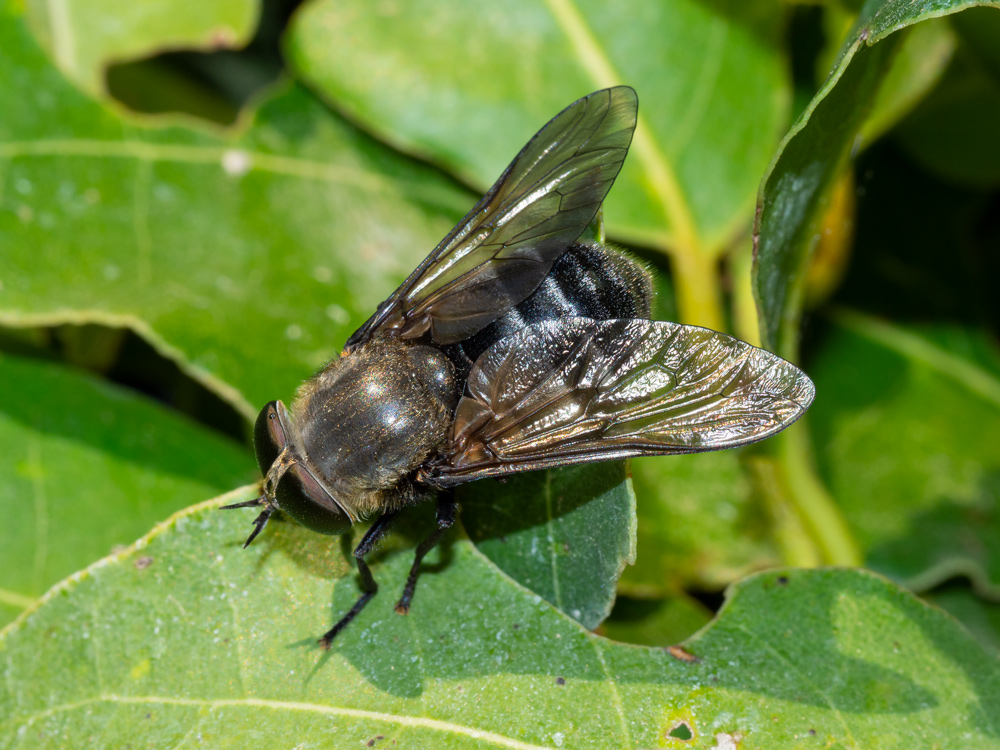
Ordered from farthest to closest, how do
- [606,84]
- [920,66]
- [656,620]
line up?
[606,84] < [920,66] < [656,620]

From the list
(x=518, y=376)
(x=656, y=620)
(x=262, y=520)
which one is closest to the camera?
(x=262, y=520)

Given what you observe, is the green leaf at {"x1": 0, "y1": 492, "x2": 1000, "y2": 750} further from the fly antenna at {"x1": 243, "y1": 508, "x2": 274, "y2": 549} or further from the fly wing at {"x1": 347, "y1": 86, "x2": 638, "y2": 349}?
the fly wing at {"x1": 347, "y1": 86, "x2": 638, "y2": 349}

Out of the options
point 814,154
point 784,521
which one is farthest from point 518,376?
point 784,521

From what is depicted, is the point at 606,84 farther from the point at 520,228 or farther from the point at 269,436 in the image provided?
the point at 269,436

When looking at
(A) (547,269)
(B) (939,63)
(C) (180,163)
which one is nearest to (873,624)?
(A) (547,269)

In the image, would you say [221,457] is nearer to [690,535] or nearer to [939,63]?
[690,535]

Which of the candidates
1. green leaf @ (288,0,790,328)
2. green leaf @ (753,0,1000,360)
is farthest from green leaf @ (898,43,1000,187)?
green leaf @ (753,0,1000,360)
